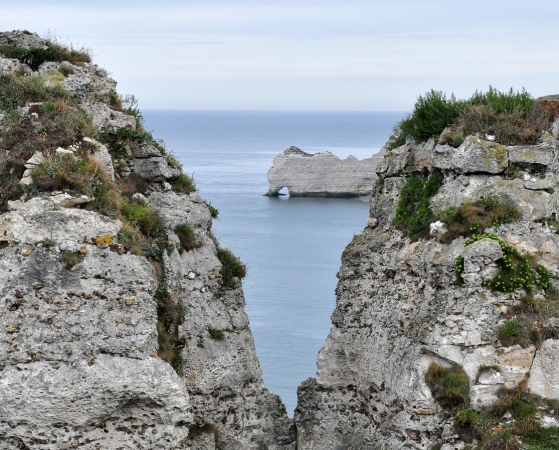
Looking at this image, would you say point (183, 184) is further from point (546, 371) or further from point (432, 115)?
point (546, 371)

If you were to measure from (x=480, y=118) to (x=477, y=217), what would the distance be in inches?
113

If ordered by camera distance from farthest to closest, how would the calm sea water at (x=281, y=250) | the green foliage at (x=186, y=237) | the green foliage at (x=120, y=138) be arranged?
1. the calm sea water at (x=281, y=250)
2. the green foliage at (x=120, y=138)
3. the green foliage at (x=186, y=237)

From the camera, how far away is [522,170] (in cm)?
2147

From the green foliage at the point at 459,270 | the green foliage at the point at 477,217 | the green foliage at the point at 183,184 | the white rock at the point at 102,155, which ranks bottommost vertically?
the green foliage at the point at 459,270

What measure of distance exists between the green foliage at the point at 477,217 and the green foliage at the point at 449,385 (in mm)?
2919

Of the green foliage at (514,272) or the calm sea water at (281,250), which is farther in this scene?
the calm sea water at (281,250)

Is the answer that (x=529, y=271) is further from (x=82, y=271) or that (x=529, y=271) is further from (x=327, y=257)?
(x=327, y=257)

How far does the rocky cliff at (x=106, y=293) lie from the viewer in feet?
59.5

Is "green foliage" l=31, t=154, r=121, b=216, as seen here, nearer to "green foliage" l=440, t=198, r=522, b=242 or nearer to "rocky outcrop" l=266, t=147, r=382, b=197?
"green foliage" l=440, t=198, r=522, b=242

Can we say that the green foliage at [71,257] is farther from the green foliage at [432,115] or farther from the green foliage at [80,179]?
the green foliage at [432,115]

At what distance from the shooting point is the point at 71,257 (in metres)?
18.4

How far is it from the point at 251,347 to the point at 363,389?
291cm

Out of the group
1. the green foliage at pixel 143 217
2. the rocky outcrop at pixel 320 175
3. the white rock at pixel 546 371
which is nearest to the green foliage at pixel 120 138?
the green foliage at pixel 143 217

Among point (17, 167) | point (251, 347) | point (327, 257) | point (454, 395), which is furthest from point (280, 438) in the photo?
point (327, 257)
